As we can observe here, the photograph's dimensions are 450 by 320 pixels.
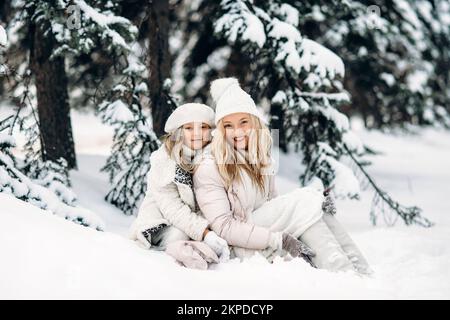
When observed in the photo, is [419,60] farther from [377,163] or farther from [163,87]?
[163,87]

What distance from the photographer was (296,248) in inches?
139

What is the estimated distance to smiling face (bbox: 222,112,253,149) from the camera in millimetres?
3783

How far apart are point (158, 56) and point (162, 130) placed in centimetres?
87

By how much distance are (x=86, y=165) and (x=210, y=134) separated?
4.11 m

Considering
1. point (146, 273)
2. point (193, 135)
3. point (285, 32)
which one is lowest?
point (146, 273)

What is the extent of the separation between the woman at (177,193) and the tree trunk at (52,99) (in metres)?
2.86

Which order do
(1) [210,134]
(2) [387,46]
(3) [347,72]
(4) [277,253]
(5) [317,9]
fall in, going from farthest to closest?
(2) [387,46] < (3) [347,72] < (5) [317,9] < (1) [210,134] < (4) [277,253]

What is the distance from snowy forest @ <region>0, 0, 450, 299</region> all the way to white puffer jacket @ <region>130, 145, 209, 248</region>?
0.27 meters

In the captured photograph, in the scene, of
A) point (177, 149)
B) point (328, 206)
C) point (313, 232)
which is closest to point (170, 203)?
point (177, 149)

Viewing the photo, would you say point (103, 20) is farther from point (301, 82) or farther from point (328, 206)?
point (328, 206)

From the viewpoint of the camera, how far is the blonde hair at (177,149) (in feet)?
12.2

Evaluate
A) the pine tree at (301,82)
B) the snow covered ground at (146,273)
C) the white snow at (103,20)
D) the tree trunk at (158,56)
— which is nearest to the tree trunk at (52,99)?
the tree trunk at (158,56)
